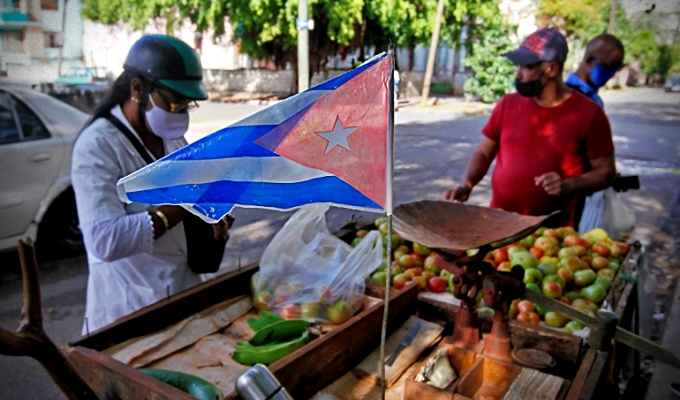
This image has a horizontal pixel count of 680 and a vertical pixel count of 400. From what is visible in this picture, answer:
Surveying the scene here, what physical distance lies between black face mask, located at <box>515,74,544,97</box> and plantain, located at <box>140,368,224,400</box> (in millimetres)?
2414

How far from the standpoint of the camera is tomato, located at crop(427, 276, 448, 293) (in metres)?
2.33

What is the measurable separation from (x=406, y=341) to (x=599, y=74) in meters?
3.21

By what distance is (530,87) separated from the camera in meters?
3.03

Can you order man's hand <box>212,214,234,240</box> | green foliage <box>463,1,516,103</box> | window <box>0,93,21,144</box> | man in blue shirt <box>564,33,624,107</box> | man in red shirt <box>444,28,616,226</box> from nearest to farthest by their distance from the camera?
man's hand <box>212,214,234,240</box>, man in red shirt <box>444,28,616,226</box>, man in blue shirt <box>564,33,624,107</box>, window <box>0,93,21,144</box>, green foliage <box>463,1,516,103</box>

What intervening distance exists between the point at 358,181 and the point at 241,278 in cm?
113

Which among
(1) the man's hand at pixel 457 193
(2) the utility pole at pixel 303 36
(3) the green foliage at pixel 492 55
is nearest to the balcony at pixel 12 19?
(2) the utility pole at pixel 303 36

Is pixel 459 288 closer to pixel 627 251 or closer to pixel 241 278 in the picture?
pixel 241 278

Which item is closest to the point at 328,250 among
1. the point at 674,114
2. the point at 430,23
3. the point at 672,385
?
the point at 672,385

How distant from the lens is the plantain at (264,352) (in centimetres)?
162

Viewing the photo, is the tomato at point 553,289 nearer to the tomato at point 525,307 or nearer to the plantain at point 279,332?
the tomato at point 525,307

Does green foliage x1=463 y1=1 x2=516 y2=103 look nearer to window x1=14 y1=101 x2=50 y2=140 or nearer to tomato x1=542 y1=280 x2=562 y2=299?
window x1=14 y1=101 x2=50 y2=140

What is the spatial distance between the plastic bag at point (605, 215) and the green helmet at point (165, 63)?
288cm

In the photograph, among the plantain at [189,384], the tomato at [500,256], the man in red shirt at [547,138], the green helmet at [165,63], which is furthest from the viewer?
the man in red shirt at [547,138]

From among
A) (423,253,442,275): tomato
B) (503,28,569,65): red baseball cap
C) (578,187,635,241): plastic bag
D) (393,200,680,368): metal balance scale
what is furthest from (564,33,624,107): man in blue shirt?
(393,200,680,368): metal balance scale
